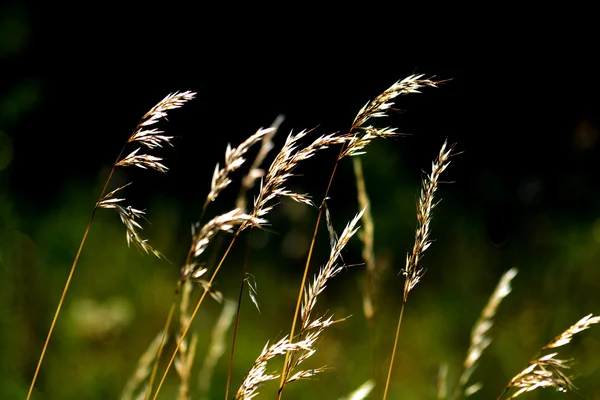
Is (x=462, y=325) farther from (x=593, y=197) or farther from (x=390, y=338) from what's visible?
(x=593, y=197)

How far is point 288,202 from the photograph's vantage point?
3.70 m

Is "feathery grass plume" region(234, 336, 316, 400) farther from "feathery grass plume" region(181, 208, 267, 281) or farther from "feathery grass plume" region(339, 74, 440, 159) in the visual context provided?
"feathery grass plume" region(339, 74, 440, 159)

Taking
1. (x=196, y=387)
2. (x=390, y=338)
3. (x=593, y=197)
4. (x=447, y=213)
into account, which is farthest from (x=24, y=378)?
(x=593, y=197)

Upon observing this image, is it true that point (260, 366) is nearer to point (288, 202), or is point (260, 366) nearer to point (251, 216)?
point (251, 216)

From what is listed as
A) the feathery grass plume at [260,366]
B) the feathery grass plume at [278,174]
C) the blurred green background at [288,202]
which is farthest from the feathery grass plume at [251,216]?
the blurred green background at [288,202]

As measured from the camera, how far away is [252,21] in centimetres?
451

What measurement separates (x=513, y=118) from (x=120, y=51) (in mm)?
2687

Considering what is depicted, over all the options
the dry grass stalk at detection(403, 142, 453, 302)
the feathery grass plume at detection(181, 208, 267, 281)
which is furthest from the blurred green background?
the feathery grass plume at detection(181, 208, 267, 281)

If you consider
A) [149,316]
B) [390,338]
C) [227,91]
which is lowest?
[390,338]

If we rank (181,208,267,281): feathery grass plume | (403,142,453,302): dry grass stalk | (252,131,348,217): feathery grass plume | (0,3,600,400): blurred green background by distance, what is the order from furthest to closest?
(0,3,600,400): blurred green background, (403,142,453,302): dry grass stalk, (252,131,348,217): feathery grass plume, (181,208,267,281): feathery grass plume

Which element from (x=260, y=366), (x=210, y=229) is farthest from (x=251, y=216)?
(x=260, y=366)

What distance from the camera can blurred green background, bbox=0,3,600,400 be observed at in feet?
9.11

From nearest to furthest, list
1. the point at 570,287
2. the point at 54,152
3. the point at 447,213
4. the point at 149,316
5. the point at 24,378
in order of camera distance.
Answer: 1. the point at 24,378
2. the point at 570,287
3. the point at 149,316
4. the point at 447,213
5. the point at 54,152

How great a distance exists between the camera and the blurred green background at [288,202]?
278cm
